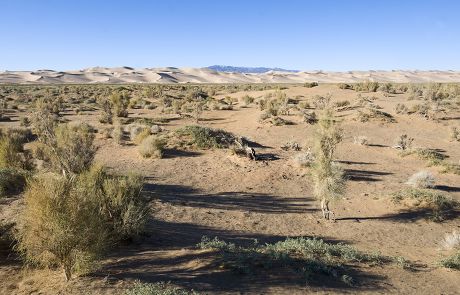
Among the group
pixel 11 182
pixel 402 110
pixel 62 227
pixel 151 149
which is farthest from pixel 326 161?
pixel 402 110

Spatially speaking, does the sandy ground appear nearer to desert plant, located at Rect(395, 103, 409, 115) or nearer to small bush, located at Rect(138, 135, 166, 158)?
small bush, located at Rect(138, 135, 166, 158)

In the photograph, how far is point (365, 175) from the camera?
1948 centimetres

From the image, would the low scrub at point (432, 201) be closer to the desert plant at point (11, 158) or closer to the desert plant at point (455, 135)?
the desert plant at point (455, 135)

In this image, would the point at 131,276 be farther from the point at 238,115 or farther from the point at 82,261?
the point at 238,115

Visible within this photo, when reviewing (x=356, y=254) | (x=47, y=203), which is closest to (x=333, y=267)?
(x=356, y=254)

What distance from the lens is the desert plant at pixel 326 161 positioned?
1333 cm

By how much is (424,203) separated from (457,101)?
100 ft

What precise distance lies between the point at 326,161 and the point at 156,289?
27.4 feet

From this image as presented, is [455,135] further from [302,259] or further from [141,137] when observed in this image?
[302,259]

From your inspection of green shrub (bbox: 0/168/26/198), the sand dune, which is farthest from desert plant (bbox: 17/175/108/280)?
the sand dune

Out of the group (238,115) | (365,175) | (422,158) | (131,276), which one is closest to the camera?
(131,276)

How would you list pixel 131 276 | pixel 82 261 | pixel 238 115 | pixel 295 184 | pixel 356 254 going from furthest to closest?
pixel 238 115
pixel 295 184
pixel 356 254
pixel 131 276
pixel 82 261

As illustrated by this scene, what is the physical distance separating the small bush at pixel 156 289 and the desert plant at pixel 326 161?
7.73 metres

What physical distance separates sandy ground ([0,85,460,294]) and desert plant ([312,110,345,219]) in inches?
45.7
